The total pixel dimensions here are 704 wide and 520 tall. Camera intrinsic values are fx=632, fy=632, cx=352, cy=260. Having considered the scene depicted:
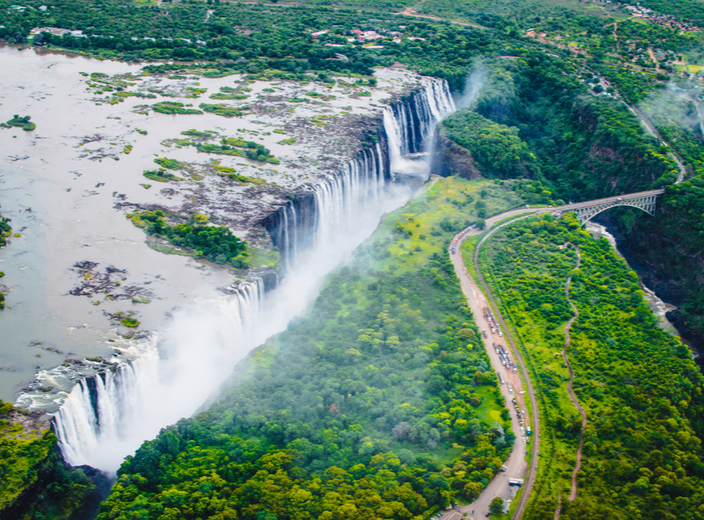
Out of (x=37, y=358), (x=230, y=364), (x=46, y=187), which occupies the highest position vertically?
(x=46, y=187)

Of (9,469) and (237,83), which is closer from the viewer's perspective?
(9,469)

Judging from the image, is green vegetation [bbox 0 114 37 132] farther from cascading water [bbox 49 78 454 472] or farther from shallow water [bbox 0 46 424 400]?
cascading water [bbox 49 78 454 472]

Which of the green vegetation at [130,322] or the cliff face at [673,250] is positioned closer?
the green vegetation at [130,322]

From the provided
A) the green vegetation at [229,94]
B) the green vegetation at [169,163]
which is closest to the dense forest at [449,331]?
the green vegetation at [229,94]

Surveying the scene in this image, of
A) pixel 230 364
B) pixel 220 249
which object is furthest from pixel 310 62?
pixel 230 364

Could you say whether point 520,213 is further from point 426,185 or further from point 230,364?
point 230,364

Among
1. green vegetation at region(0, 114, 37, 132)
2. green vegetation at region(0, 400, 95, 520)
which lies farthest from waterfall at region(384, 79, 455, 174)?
green vegetation at region(0, 400, 95, 520)

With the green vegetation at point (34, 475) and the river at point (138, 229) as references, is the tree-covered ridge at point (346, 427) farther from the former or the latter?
the river at point (138, 229)
